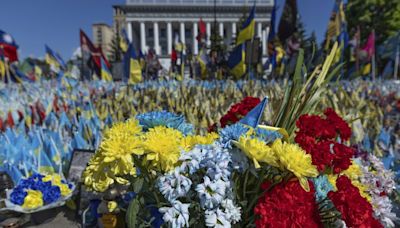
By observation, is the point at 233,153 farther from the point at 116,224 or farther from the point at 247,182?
the point at 116,224

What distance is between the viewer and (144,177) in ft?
3.14

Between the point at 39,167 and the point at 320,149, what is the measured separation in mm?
1941

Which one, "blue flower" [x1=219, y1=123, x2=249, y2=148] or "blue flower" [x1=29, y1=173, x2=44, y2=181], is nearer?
"blue flower" [x1=219, y1=123, x2=249, y2=148]

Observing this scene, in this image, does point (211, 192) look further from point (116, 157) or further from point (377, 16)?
point (377, 16)

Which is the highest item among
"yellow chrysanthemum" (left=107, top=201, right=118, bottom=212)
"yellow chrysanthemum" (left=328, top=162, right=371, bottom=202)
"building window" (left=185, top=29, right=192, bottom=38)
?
"building window" (left=185, top=29, right=192, bottom=38)

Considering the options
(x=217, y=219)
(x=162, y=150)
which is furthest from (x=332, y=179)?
(x=162, y=150)

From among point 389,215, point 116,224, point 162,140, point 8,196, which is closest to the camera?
point 162,140

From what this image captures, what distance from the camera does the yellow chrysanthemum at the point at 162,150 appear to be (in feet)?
2.85

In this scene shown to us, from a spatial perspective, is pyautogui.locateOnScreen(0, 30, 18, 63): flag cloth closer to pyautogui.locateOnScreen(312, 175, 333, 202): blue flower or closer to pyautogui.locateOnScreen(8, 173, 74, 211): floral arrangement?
pyautogui.locateOnScreen(8, 173, 74, 211): floral arrangement

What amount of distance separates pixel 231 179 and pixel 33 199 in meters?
1.38

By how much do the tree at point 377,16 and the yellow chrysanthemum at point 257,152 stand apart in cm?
2937

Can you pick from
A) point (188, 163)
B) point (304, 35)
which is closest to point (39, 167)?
point (188, 163)

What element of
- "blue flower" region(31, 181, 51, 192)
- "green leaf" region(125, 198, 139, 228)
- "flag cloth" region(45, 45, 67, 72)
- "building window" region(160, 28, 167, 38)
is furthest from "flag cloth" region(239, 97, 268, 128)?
"building window" region(160, 28, 167, 38)

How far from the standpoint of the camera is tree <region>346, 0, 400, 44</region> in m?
26.0
